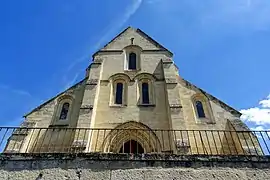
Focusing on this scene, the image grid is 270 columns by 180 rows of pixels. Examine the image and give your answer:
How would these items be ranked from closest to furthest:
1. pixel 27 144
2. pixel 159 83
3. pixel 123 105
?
pixel 27 144 < pixel 123 105 < pixel 159 83

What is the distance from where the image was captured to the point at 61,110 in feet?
47.9

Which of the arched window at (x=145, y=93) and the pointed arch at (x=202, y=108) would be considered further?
the arched window at (x=145, y=93)

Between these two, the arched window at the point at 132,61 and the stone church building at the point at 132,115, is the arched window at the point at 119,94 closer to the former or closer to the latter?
the stone church building at the point at 132,115

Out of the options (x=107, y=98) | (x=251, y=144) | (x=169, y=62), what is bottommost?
(x=251, y=144)

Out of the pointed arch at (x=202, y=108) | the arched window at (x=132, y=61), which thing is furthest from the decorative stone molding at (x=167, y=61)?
the pointed arch at (x=202, y=108)

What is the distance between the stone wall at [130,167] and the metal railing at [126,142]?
18.7 ft

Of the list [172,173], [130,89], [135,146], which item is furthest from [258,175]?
[130,89]

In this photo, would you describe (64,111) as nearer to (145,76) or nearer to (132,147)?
(132,147)

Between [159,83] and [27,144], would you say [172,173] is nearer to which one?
[27,144]

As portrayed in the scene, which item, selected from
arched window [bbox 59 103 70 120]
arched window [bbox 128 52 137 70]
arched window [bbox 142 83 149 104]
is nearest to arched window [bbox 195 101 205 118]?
arched window [bbox 142 83 149 104]

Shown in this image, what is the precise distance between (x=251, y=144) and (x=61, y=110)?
11577 millimetres

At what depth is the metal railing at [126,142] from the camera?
444 inches

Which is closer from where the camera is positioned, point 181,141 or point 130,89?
point 181,141

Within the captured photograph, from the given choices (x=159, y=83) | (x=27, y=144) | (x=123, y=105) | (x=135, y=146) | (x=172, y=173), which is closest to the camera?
(x=172, y=173)
